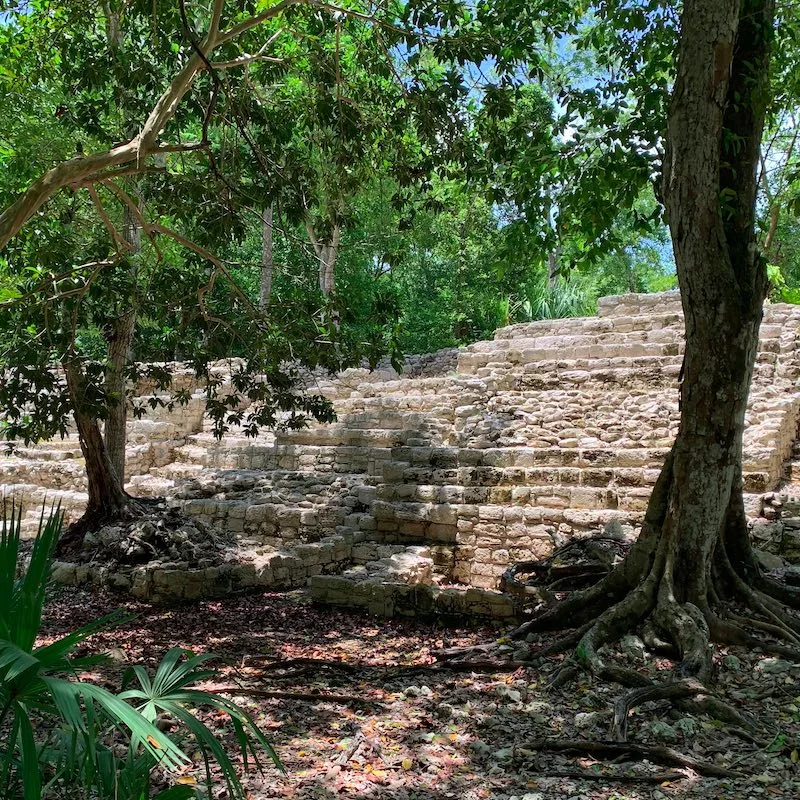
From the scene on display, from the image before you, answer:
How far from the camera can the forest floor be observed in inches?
128

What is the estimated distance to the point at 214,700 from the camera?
2.21 meters

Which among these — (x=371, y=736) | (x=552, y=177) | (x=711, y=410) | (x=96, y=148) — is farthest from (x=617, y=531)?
(x=96, y=148)

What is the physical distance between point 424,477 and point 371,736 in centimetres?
583

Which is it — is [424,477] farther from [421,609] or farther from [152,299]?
[152,299]

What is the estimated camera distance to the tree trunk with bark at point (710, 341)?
469 centimetres

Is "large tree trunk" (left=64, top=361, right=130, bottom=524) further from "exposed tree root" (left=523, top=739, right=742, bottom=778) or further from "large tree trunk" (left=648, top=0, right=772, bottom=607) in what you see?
"exposed tree root" (left=523, top=739, right=742, bottom=778)

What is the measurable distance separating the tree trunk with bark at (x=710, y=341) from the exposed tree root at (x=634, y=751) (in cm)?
98

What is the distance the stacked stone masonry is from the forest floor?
1.31 m

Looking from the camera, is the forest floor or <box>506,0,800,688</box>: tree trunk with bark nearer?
the forest floor

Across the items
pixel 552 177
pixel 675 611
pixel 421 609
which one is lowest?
pixel 421 609

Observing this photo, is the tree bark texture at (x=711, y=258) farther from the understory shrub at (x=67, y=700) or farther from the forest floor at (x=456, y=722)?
the understory shrub at (x=67, y=700)

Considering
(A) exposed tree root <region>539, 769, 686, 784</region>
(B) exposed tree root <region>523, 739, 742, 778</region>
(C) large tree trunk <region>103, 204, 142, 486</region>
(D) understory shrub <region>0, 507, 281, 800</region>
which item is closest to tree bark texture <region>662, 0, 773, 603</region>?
(B) exposed tree root <region>523, 739, 742, 778</region>

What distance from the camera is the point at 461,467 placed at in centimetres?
954

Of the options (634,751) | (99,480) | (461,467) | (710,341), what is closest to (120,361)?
(99,480)
